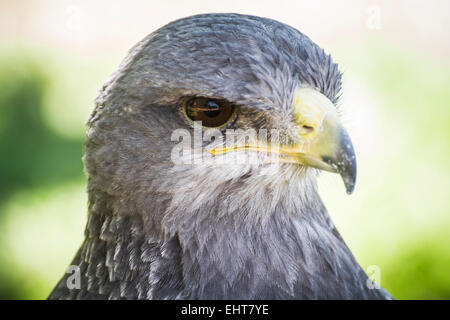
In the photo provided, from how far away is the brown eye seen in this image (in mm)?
2104

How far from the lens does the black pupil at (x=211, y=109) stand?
82.7 inches

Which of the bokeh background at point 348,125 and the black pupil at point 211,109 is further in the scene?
the bokeh background at point 348,125

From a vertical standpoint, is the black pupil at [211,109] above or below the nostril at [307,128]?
above

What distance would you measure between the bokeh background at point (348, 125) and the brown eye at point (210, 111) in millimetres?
2335

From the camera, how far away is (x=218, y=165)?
7.07 feet

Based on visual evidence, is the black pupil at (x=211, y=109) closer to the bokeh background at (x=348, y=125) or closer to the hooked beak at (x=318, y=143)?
the hooked beak at (x=318, y=143)

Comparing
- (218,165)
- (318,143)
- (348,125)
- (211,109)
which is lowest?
(348,125)

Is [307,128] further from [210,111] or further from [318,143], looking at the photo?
[210,111]

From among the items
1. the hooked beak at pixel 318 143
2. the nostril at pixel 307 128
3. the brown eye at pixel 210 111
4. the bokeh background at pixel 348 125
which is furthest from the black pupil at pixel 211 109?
the bokeh background at pixel 348 125

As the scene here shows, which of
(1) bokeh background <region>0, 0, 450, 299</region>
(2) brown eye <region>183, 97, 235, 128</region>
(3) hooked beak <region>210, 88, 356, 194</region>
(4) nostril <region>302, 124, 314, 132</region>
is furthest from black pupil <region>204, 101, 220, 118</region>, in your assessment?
(1) bokeh background <region>0, 0, 450, 299</region>

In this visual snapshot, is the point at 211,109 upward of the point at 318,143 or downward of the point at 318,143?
upward

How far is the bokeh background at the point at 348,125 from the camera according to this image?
4609mm

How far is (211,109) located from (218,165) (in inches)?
8.6

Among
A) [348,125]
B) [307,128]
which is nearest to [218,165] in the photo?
[307,128]
